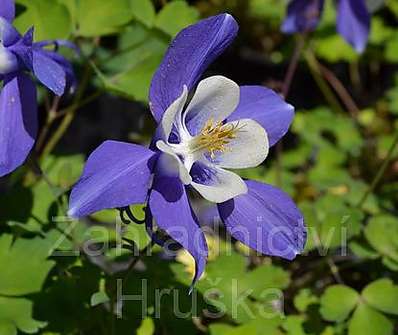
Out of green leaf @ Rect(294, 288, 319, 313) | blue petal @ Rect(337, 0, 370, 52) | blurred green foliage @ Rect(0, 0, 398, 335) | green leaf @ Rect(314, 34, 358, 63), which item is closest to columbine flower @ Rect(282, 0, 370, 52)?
blue petal @ Rect(337, 0, 370, 52)

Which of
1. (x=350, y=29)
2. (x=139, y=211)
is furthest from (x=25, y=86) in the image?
(x=350, y=29)

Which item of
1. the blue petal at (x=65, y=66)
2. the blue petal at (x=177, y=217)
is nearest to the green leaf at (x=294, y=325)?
the blue petal at (x=177, y=217)

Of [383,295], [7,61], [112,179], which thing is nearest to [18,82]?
[7,61]

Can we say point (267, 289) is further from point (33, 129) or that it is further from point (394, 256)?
point (33, 129)

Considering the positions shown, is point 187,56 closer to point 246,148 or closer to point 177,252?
point 246,148

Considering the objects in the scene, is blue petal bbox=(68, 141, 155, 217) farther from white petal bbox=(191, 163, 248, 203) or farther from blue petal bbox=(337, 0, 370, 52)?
blue petal bbox=(337, 0, 370, 52)

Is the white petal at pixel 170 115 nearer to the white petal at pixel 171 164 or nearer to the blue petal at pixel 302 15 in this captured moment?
the white petal at pixel 171 164
